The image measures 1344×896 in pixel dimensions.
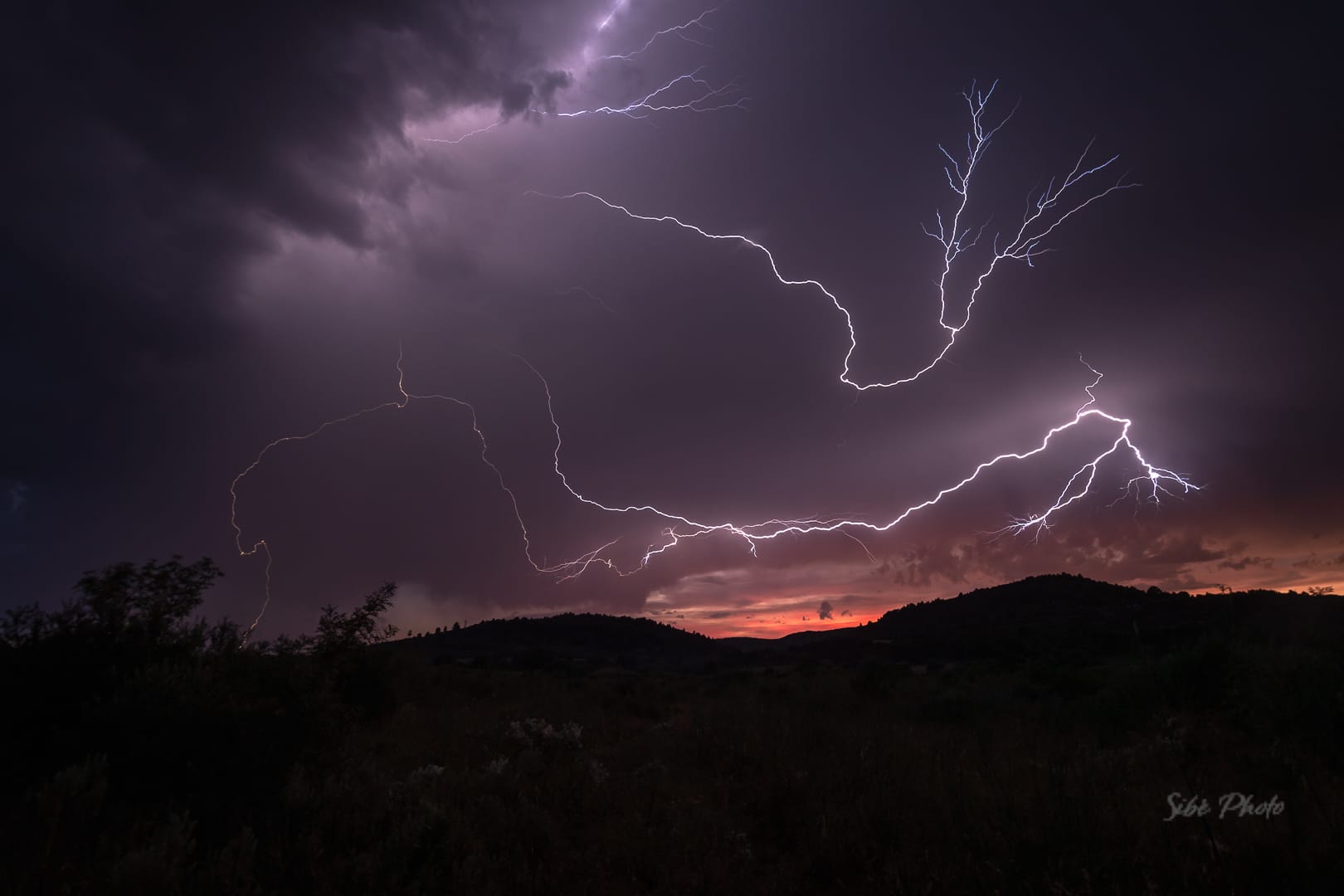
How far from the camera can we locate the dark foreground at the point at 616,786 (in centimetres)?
441

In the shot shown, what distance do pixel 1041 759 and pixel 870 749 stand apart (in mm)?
2168

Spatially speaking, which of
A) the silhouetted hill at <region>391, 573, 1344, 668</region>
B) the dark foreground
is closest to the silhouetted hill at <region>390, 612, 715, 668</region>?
the silhouetted hill at <region>391, 573, 1344, 668</region>

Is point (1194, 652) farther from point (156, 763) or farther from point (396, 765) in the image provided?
point (156, 763)

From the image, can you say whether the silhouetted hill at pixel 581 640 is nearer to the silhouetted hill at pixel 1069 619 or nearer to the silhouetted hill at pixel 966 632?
the silhouetted hill at pixel 966 632

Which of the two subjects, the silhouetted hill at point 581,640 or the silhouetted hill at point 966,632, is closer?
the silhouetted hill at point 966,632

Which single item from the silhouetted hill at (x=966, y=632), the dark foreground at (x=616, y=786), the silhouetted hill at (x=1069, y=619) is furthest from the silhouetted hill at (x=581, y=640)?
the dark foreground at (x=616, y=786)

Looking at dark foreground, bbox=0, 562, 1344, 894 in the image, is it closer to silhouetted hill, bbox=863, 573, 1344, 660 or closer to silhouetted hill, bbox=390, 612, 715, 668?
silhouetted hill, bbox=863, 573, 1344, 660

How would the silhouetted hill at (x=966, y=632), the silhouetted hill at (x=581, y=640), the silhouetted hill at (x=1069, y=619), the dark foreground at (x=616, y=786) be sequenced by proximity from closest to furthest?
the dark foreground at (x=616, y=786)
the silhouetted hill at (x=1069, y=619)
the silhouetted hill at (x=966, y=632)
the silhouetted hill at (x=581, y=640)

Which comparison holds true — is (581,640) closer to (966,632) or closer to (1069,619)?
(966,632)

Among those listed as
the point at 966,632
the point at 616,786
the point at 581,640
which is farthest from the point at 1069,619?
the point at 616,786

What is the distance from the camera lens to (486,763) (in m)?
9.80

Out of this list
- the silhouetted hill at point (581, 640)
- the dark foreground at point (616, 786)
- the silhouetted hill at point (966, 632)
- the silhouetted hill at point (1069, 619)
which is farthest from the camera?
the silhouetted hill at point (581, 640)

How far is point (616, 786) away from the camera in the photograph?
8500 mm

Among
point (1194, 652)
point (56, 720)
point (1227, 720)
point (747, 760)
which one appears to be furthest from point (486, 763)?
point (1194, 652)
